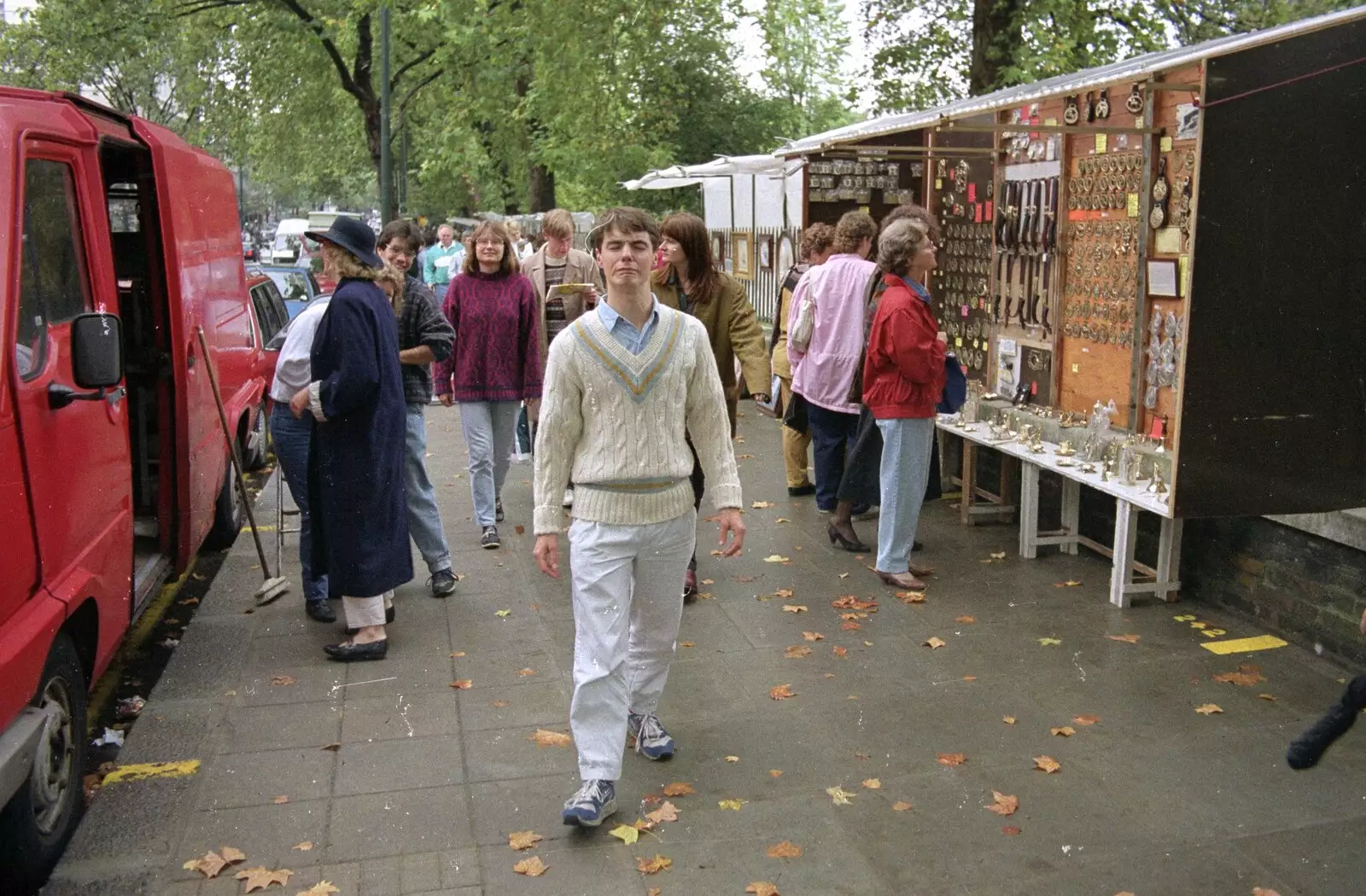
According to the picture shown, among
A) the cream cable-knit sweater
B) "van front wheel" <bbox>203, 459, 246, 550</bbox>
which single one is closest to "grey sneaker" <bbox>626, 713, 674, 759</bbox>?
the cream cable-knit sweater

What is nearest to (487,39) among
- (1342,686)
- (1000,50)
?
(1000,50)

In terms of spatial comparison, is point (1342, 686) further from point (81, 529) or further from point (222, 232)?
point (222, 232)

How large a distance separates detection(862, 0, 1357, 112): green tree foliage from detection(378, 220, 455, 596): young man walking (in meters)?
10.8

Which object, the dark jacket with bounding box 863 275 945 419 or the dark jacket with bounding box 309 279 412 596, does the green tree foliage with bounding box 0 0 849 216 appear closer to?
the dark jacket with bounding box 863 275 945 419

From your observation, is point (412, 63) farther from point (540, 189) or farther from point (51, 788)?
point (51, 788)

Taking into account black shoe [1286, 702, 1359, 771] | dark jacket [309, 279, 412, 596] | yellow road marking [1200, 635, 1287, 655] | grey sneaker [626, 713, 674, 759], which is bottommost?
yellow road marking [1200, 635, 1287, 655]

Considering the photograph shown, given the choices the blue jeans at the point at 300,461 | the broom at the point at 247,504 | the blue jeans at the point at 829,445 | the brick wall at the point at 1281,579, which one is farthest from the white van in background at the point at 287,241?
the brick wall at the point at 1281,579

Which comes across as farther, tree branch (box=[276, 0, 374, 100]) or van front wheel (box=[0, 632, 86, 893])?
tree branch (box=[276, 0, 374, 100])

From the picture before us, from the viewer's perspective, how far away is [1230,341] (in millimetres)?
5914

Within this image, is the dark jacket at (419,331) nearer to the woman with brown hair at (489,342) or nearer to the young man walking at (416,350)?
the young man walking at (416,350)

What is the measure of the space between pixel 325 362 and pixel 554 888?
110 inches

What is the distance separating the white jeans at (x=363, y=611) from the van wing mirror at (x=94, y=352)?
1922 mm

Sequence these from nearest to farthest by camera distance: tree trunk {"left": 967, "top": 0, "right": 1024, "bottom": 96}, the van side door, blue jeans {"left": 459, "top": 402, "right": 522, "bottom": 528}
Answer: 1. the van side door
2. blue jeans {"left": 459, "top": 402, "right": 522, "bottom": 528}
3. tree trunk {"left": 967, "top": 0, "right": 1024, "bottom": 96}

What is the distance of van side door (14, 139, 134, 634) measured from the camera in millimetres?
4320
